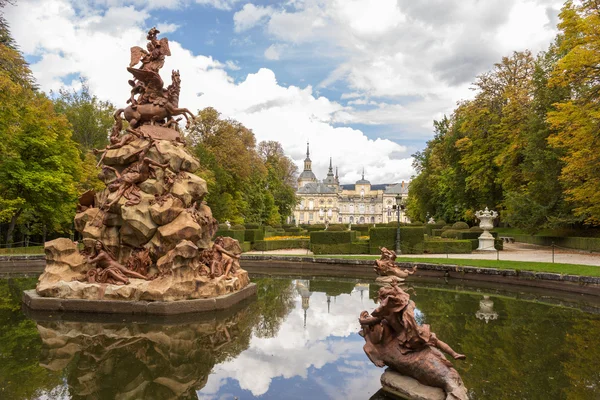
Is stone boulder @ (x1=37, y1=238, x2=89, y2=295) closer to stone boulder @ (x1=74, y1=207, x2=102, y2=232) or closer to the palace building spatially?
stone boulder @ (x1=74, y1=207, x2=102, y2=232)

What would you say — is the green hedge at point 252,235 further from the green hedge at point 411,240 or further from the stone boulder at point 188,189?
the stone boulder at point 188,189

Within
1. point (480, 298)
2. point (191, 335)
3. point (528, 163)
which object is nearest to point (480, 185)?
point (528, 163)

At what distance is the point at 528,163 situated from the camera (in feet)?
89.5

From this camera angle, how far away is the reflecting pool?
5820 millimetres

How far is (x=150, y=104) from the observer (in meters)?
13.4

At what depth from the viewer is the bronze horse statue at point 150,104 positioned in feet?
43.6

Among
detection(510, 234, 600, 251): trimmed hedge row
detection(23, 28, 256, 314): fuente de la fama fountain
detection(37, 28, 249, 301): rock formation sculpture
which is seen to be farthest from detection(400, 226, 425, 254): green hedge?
detection(37, 28, 249, 301): rock formation sculpture

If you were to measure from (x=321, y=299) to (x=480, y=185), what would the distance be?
25382mm

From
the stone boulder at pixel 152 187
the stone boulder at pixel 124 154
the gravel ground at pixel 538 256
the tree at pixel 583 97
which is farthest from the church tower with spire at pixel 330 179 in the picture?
the stone boulder at pixel 152 187

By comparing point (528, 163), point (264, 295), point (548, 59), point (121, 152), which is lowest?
point (264, 295)

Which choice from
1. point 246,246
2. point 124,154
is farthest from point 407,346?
point 246,246

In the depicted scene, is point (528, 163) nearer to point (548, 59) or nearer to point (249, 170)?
point (548, 59)

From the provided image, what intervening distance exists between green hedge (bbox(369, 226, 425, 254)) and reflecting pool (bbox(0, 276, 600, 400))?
1081cm

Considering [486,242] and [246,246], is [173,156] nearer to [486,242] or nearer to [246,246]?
[246,246]
